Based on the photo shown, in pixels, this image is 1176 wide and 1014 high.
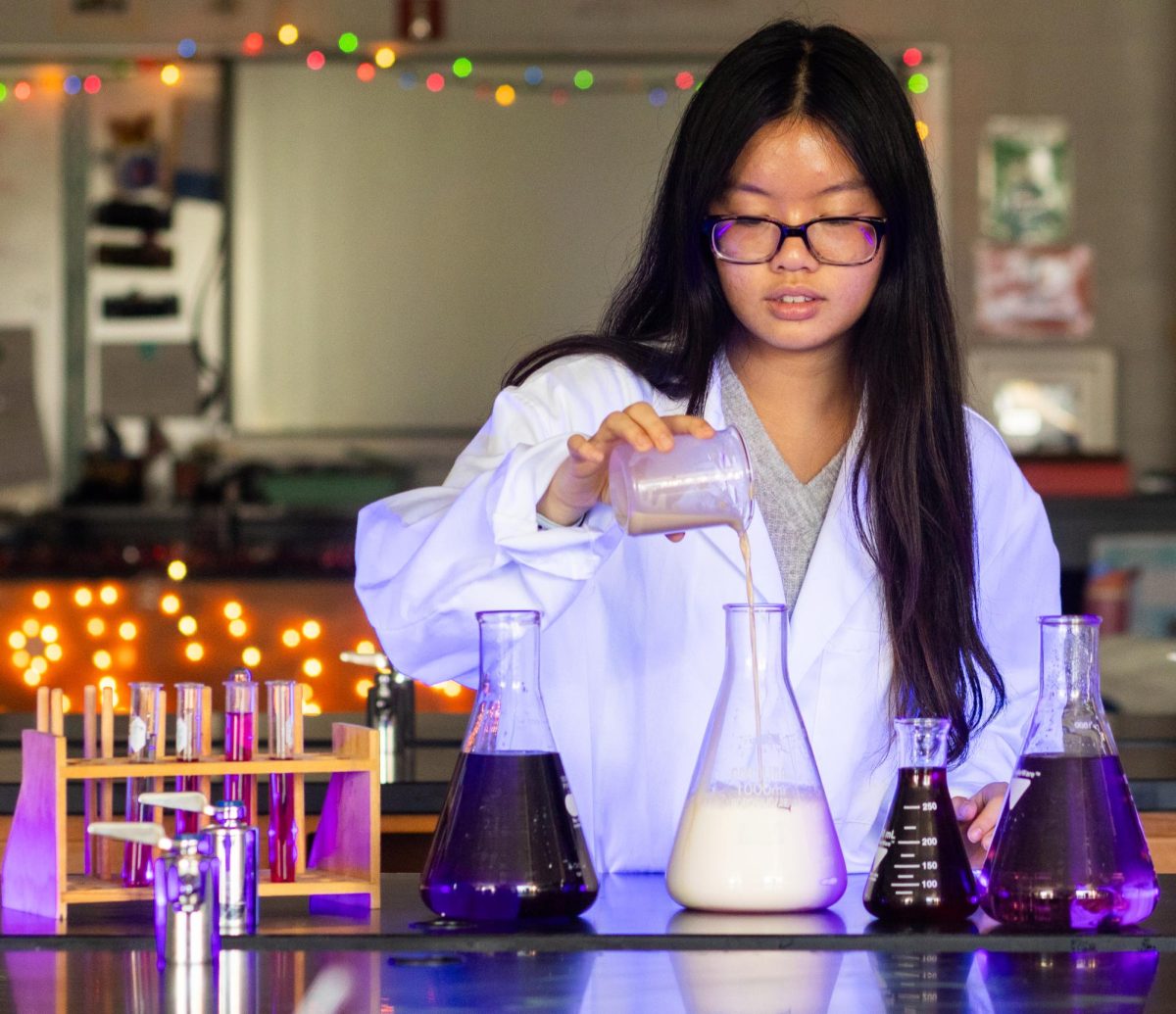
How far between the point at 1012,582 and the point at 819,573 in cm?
22

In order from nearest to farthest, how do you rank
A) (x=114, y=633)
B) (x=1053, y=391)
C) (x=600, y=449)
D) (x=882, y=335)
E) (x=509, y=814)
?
(x=509, y=814) → (x=600, y=449) → (x=882, y=335) → (x=114, y=633) → (x=1053, y=391)

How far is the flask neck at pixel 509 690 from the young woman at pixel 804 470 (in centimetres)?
24

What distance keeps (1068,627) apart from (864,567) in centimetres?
44

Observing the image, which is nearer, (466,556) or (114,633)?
(466,556)

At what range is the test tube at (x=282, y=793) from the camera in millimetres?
1319

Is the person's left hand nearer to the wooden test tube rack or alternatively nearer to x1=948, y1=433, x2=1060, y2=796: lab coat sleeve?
x1=948, y1=433, x2=1060, y2=796: lab coat sleeve

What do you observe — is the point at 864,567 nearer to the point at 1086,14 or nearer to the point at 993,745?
the point at 993,745

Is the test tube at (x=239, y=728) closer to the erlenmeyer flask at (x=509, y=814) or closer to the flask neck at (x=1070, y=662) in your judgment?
the erlenmeyer flask at (x=509, y=814)

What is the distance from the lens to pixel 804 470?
1.73 meters

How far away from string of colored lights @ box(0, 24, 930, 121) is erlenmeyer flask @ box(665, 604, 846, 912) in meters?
3.91

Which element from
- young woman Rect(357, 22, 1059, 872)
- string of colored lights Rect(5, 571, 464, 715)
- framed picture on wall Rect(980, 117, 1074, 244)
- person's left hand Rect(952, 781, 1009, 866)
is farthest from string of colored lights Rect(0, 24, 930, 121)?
person's left hand Rect(952, 781, 1009, 866)

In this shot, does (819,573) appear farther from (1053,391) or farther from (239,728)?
(1053,391)

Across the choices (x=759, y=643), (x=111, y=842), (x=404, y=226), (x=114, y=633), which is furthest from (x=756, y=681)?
(x=404, y=226)

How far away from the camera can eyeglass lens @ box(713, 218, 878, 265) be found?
1.55 meters
